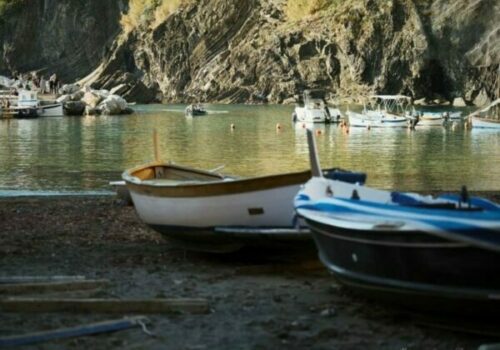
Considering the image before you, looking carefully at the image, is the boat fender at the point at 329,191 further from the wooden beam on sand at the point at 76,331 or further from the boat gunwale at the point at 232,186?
the wooden beam on sand at the point at 76,331

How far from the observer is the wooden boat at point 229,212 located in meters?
11.6

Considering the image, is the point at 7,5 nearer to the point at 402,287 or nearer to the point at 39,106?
the point at 39,106

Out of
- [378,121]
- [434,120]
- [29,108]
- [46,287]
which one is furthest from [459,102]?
→ [46,287]

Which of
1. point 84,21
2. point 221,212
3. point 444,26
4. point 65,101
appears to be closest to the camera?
point 221,212

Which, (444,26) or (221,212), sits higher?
(444,26)

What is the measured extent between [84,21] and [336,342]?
190969 millimetres

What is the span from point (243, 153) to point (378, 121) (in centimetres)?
2869

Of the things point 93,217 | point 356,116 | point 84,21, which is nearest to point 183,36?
point 84,21

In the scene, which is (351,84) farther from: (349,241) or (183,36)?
(349,241)

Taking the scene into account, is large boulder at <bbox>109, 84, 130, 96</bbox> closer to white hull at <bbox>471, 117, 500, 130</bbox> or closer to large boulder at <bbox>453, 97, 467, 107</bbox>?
large boulder at <bbox>453, 97, 467, 107</bbox>

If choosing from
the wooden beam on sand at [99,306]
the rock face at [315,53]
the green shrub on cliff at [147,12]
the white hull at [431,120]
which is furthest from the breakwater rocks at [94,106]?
the wooden beam on sand at [99,306]

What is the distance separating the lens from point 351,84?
5295 inches

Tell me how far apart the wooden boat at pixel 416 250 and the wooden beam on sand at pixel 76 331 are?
211 cm

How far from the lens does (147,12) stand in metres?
176
